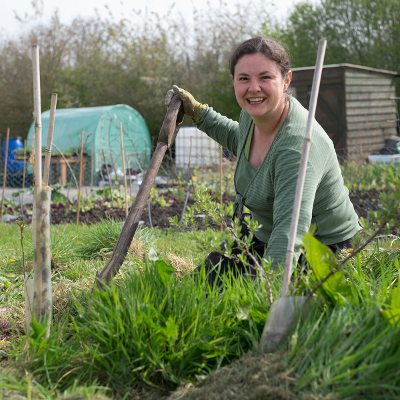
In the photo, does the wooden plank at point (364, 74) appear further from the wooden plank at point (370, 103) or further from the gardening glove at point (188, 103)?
the gardening glove at point (188, 103)

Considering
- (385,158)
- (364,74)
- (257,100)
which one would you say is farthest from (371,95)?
(257,100)

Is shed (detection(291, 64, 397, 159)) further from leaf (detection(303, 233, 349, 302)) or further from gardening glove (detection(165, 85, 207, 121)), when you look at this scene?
leaf (detection(303, 233, 349, 302))

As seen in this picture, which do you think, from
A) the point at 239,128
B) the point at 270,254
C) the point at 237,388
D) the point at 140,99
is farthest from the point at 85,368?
the point at 140,99

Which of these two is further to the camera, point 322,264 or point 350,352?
point 322,264

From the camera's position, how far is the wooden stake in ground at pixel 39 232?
158 centimetres

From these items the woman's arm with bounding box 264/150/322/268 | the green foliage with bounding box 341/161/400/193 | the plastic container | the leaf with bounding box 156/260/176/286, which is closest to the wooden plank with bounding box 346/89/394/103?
the plastic container

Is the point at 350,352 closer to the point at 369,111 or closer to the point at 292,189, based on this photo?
the point at 292,189

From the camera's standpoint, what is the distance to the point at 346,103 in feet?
36.4

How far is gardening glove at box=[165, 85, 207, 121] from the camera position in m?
2.69

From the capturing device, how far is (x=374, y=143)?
12031 mm

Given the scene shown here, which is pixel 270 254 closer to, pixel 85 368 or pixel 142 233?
pixel 85 368

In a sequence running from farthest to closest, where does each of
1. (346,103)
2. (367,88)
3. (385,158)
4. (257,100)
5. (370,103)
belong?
(370,103) < (367,88) < (346,103) < (385,158) < (257,100)

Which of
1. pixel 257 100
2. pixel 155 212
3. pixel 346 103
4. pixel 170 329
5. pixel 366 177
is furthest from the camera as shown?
pixel 346 103

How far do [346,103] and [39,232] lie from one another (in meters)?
10.7
